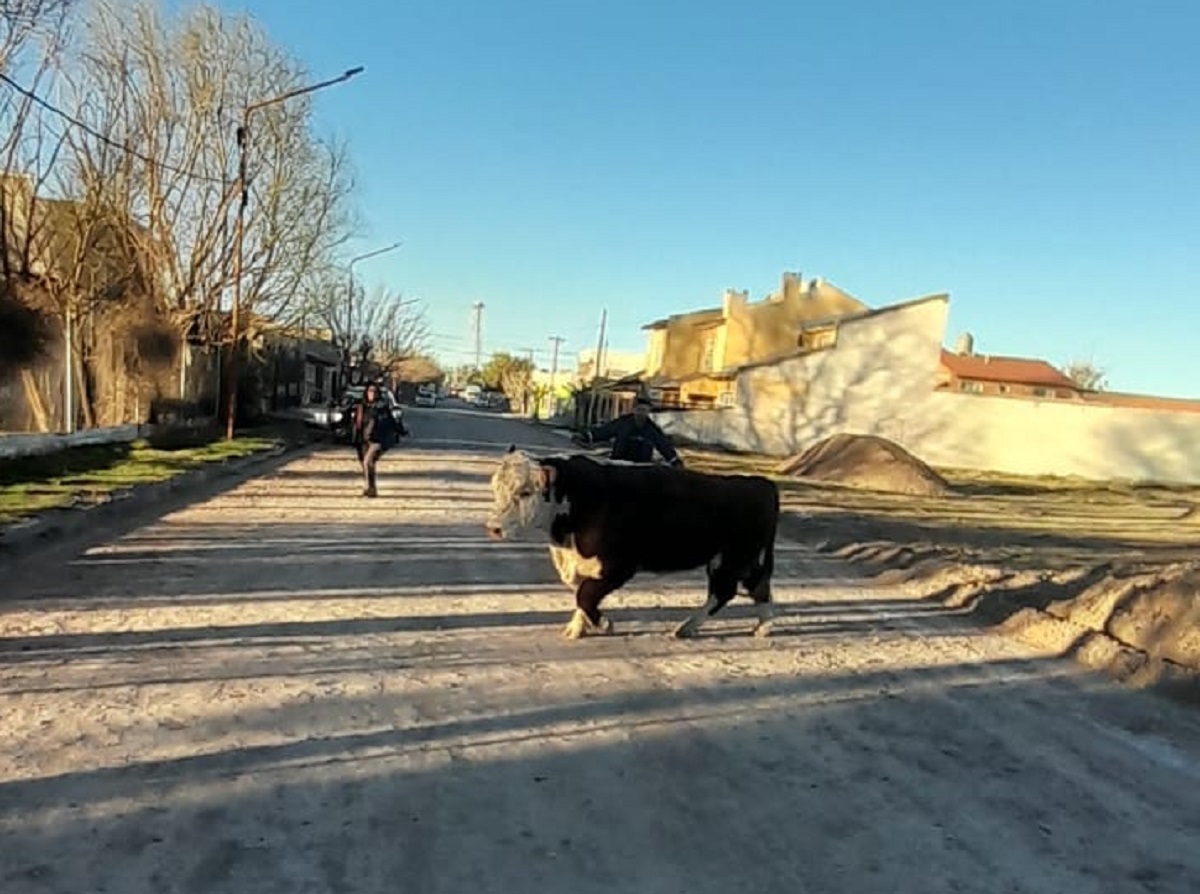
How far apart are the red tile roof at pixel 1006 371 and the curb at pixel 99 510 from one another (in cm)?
5730

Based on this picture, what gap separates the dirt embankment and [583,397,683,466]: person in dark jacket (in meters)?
3.59

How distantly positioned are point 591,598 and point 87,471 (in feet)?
42.9

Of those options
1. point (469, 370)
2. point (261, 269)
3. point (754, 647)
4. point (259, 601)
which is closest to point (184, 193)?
point (261, 269)

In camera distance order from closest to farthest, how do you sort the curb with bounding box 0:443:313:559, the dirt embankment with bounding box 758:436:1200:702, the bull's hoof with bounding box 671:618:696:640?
the bull's hoof with bounding box 671:618:696:640 < the dirt embankment with bounding box 758:436:1200:702 < the curb with bounding box 0:443:313:559

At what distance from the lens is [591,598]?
315 inches

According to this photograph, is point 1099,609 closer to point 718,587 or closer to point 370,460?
point 718,587

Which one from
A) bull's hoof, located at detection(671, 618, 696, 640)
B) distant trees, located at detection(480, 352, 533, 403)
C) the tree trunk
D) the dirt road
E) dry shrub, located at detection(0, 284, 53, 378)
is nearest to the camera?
the dirt road

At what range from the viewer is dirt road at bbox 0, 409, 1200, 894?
4.19m

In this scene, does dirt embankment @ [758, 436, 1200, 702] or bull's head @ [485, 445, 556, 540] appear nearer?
bull's head @ [485, 445, 556, 540]

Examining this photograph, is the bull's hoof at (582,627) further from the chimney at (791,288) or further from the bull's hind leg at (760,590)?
the chimney at (791,288)

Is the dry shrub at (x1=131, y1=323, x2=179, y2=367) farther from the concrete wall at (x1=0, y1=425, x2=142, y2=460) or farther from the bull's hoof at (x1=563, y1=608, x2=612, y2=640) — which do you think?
the bull's hoof at (x1=563, y1=608, x2=612, y2=640)

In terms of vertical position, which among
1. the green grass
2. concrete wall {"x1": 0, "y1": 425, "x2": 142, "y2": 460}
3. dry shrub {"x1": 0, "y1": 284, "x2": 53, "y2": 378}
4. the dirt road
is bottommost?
the dirt road

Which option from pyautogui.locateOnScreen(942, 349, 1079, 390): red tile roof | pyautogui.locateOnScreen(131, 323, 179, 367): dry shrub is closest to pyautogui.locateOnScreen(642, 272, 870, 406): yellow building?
pyautogui.locateOnScreen(942, 349, 1079, 390): red tile roof

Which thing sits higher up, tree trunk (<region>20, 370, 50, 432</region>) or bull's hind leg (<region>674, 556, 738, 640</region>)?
tree trunk (<region>20, 370, 50, 432</region>)
